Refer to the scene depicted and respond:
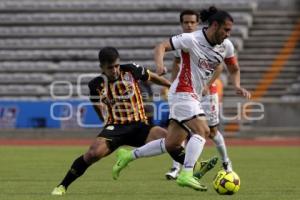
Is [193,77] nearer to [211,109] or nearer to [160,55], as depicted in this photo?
[160,55]

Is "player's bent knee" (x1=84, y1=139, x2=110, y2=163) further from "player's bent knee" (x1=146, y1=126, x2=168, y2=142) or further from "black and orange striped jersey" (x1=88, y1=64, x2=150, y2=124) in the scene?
"player's bent knee" (x1=146, y1=126, x2=168, y2=142)

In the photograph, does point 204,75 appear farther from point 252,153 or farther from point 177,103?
point 252,153

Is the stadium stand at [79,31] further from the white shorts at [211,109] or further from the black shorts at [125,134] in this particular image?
the black shorts at [125,134]

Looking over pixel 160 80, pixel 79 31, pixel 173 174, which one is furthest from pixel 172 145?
pixel 79 31

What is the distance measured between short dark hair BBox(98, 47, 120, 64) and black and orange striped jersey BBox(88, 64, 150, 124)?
1.49ft

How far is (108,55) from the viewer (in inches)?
352

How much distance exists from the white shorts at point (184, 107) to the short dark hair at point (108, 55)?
0.74 metres

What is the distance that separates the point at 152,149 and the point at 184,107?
0.79 metres

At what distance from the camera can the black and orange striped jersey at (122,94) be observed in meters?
9.45

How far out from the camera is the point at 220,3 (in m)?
29.5

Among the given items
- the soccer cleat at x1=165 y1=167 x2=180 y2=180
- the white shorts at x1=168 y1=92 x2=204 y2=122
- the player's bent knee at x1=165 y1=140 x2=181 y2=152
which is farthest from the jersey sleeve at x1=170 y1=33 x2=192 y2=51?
the soccer cleat at x1=165 y1=167 x2=180 y2=180

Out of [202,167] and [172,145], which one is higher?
[172,145]

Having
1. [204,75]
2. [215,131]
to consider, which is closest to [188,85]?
[204,75]

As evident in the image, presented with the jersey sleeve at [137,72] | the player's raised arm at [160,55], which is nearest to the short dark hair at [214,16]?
the player's raised arm at [160,55]
